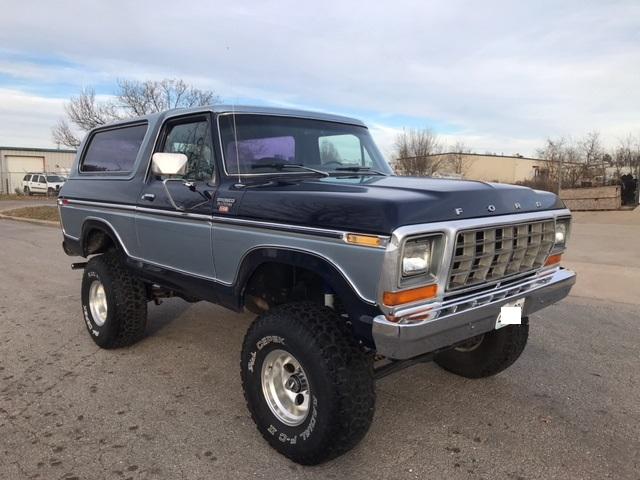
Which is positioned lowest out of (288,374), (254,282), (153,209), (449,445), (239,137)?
(449,445)

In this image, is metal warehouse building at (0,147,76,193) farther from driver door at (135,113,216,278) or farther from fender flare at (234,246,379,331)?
fender flare at (234,246,379,331)

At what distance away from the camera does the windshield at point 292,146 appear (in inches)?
141

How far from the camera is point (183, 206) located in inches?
146

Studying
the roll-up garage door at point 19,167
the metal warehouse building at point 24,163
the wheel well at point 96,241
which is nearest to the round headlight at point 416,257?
the wheel well at point 96,241

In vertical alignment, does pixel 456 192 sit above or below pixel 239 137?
below

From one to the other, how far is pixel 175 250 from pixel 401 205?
2024 millimetres

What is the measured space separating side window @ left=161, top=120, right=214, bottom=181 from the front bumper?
1.78 metres

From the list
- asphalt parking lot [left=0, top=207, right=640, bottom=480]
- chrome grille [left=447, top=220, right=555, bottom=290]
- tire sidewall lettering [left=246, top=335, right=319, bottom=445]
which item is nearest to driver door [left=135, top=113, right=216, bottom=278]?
tire sidewall lettering [left=246, top=335, right=319, bottom=445]

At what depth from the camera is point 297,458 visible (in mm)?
2889

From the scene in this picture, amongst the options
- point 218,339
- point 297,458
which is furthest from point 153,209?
Answer: point 297,458

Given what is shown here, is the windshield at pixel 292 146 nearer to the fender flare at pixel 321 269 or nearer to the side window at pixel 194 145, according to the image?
the side window at pixel 194 145

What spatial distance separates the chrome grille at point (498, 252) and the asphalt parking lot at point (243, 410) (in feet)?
3.35

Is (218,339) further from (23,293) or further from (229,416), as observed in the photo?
(23,293)

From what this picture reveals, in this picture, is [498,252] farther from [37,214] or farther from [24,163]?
[24,163]
